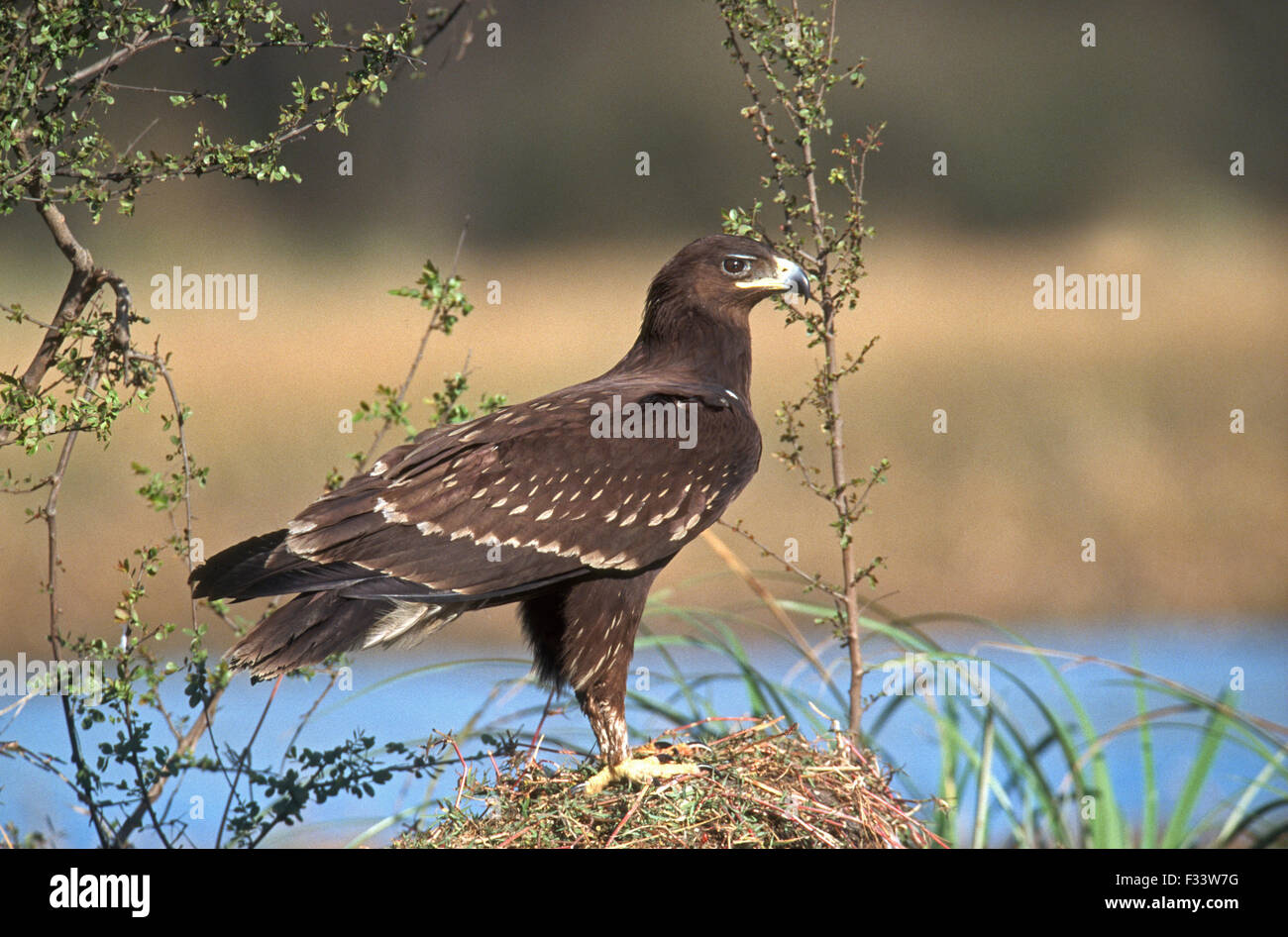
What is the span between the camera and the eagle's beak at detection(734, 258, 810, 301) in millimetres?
3137

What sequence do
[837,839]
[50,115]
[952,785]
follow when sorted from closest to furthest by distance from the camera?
[837,839]
[50,115]
[952,785]

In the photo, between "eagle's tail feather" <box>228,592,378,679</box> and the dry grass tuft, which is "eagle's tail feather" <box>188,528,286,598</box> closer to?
"eagle's tail feather" <box>228,592,378,679</box>

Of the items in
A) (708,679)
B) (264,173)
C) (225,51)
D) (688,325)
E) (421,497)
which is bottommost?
(708,679)

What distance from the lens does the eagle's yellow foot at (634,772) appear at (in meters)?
2.42

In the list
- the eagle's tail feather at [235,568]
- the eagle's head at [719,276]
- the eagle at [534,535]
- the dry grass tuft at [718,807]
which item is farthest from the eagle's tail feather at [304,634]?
the eagle's head at [719,276]

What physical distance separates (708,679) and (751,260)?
127 centimetres

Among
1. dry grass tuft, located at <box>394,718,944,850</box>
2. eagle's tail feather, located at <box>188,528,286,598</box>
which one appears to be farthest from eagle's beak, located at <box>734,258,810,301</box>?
eagle's tail feather, located at <box>188,528,286,598</box>

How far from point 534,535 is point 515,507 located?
8cm

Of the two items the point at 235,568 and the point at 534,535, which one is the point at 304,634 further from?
the point at 534,535

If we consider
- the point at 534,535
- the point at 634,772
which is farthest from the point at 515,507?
the point at 634,772

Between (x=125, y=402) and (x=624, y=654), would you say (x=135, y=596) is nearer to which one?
(x=125, y=402)

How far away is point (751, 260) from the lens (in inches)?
128

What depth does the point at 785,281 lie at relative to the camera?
3.18 metres

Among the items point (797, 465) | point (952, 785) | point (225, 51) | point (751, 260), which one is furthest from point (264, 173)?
point (952, 785)
